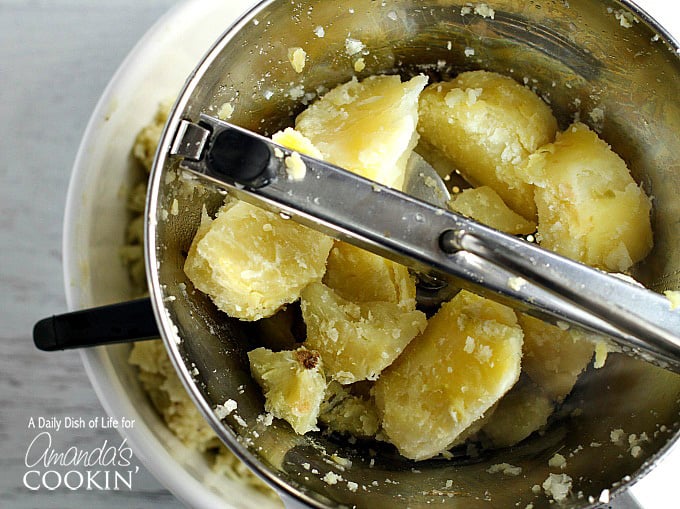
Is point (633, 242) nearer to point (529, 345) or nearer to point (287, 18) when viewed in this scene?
point (529, 345)

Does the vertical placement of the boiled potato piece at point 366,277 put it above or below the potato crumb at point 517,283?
below

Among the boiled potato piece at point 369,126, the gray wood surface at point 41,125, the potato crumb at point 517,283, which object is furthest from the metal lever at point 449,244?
the gray wood surface at point 41,125

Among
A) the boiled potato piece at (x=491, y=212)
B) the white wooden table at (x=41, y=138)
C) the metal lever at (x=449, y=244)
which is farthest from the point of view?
the white wooden table at (x=41, y=138)

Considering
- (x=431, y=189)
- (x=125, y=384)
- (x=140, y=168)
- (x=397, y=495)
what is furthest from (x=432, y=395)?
(x=140, y=168)

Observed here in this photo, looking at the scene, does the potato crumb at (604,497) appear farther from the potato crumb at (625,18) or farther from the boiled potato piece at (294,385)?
the potato crumb at (625,18)

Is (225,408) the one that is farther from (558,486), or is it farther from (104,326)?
(558,486)

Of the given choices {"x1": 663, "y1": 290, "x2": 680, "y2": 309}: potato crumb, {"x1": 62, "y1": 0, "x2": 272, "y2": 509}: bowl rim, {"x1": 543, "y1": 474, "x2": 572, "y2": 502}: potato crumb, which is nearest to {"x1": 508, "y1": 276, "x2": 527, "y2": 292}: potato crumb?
{"x1": 663, "y1": 290, "x2": 680, "y2": 309}: potato crumb
